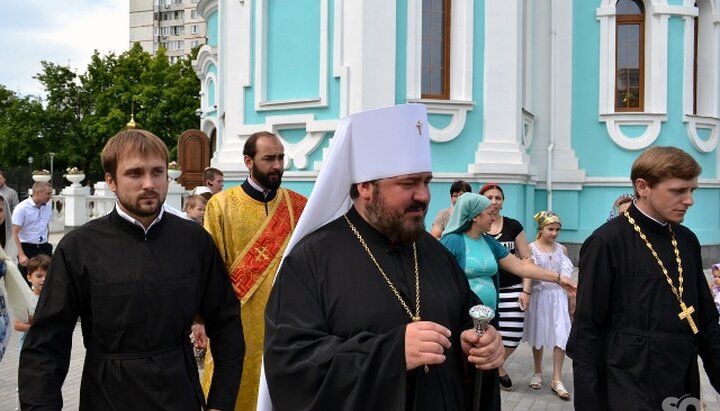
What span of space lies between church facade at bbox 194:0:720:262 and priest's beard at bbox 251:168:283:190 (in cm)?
753

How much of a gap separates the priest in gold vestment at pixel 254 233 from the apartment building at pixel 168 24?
97889mm

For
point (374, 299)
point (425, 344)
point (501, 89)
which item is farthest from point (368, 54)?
point (425, 344)

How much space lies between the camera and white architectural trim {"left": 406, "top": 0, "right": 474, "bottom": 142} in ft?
42.0

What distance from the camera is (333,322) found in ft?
8.39

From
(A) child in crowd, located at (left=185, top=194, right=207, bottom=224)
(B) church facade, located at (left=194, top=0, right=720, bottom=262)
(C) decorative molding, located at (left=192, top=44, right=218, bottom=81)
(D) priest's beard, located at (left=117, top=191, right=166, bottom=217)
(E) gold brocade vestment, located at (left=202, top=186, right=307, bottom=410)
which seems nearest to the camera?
(D) priest's beard, located at (left=117, top=191, right=166, bottom=217)

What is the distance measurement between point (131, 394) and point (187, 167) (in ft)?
66.3

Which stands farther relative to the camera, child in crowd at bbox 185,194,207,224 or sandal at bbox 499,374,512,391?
child in crowd at bbox 185,194,207,224

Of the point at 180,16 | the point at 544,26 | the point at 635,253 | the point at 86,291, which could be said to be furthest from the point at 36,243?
Answer: the point at 180,16

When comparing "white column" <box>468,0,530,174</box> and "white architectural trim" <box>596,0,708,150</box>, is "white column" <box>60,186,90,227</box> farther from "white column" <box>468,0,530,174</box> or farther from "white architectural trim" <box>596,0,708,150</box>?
"white architectural trim" <box>596,0,708,150</box>

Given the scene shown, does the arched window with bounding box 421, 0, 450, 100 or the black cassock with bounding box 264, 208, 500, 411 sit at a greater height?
the arched window with bounding box 421, 0, 450, 100

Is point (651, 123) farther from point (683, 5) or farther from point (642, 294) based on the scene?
point (642, 294)

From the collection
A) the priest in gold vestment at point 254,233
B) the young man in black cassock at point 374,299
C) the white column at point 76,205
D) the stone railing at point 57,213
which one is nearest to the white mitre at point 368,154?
the young man in black cassock at point 374,299

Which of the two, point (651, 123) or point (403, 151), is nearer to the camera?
point (403, 151)

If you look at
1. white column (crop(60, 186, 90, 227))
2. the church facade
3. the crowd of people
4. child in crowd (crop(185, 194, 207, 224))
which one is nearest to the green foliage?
white column (crop(60, 186, 90, 227))
